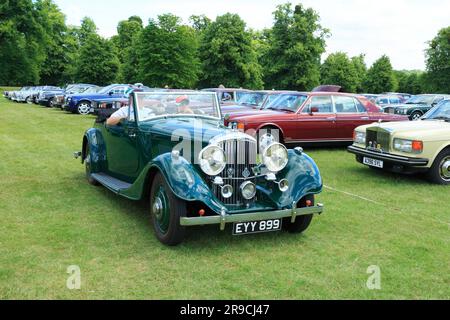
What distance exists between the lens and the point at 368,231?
5.41 metres

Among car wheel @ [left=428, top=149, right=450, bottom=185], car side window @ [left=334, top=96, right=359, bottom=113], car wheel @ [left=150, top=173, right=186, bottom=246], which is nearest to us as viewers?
car wheel @ [left=150, top=173, right=186, bottom=246]

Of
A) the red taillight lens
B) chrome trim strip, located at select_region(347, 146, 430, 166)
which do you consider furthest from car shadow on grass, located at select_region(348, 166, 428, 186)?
the red taillight lens

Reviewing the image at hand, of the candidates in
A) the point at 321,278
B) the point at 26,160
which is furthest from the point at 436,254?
the point at 26,160

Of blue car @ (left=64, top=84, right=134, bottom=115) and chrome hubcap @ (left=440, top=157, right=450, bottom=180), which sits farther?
blue car @ (left=64, top=84, right=134, bottom=115)

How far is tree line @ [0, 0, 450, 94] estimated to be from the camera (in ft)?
98.0

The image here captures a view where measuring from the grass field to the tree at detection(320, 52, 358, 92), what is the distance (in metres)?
42.2

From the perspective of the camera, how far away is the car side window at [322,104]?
38.8 feet

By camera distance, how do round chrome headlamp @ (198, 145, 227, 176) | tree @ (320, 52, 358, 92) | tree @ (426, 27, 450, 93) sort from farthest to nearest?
tree @ (320, 52, 358, 92), tree @ (426, 27, 450, 93), round chrome headlamp @ (198, 145, 227, 176)

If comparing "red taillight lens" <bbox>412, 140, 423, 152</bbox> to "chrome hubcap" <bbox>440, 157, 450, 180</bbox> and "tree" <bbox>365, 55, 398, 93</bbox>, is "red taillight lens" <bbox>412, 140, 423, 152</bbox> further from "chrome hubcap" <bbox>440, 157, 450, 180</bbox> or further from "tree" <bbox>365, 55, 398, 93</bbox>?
"tree" <bbox>365, 55, 398, 93</bbox>

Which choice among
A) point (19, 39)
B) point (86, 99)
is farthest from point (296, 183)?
point (19, 39)

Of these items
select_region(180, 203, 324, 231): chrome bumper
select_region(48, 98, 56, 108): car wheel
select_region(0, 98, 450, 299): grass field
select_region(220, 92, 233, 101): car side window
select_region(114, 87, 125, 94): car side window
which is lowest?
select_region(0, 98, 450, 299): grass field

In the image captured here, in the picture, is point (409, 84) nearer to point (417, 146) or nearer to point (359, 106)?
point (359, 106)

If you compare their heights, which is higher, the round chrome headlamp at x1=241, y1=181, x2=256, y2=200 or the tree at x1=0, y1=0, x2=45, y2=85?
the tree at x1=0, y1=0, x2=45, y2=85
